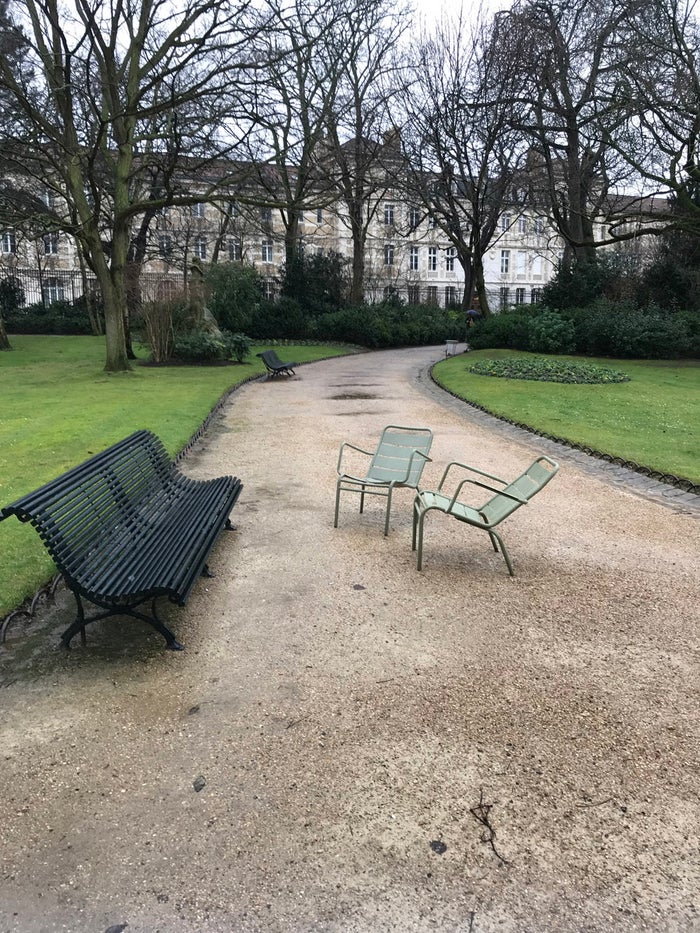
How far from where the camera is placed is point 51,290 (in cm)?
4572

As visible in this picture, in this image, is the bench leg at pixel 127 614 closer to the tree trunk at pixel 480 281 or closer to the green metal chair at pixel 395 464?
the green metal chair at pixel 395 464

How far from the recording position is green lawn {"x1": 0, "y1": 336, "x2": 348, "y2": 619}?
19.0ft

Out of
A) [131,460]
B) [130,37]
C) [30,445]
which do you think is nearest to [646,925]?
[131,460]

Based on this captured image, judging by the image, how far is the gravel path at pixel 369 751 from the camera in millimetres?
2408

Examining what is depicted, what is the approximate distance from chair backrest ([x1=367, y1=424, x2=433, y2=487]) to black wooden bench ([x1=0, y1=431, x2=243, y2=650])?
1443 millimetres

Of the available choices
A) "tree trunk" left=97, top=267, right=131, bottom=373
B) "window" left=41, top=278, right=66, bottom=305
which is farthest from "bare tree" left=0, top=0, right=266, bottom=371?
"window" left=41, top=278, right=66, bottom=305

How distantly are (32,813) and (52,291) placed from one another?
48.7 meters

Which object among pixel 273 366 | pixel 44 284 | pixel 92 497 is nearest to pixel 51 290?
pixel 44 284

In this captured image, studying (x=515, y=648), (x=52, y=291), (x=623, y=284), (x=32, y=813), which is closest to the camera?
(x=32, y=813)

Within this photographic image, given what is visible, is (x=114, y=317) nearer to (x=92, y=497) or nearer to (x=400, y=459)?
(x=400, y=459)

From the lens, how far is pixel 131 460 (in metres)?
5.58

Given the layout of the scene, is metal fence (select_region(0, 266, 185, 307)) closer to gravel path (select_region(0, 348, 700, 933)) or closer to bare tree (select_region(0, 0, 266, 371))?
bare tree (select_region(0, 0, 266, 371))

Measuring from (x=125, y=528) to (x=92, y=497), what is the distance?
1.19 ft

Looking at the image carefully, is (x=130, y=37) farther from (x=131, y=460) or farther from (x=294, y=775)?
(x=294, y=775)
